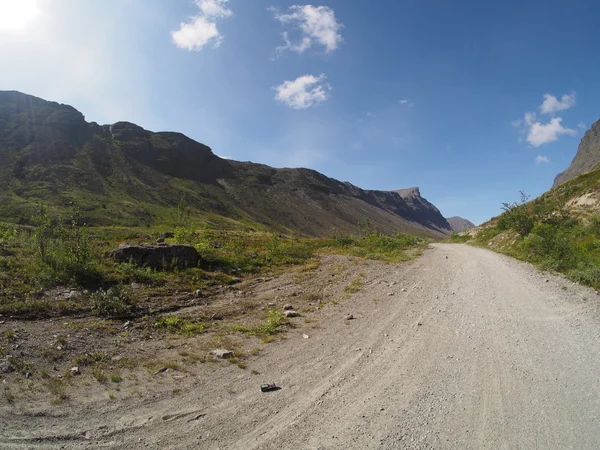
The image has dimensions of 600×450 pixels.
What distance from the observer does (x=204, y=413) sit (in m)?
4.71

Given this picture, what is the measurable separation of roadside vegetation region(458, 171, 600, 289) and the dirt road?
17.5ft

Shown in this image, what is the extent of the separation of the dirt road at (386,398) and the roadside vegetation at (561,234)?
5.33 m

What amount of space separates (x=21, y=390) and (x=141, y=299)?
5286 mm

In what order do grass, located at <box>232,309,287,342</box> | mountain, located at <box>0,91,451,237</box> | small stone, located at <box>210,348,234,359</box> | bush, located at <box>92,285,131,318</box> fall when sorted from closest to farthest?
small stone, located at <box>210,348,234,359</box> → grass, located at <box>232,309,287,342</box> → bush, located at <box>92,285,131,318</box> → mountain, located at <box>0,91,451,237</box>

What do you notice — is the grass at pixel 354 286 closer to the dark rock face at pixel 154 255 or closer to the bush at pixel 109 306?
the bush at pixel 109 306

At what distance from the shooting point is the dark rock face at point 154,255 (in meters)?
14.1

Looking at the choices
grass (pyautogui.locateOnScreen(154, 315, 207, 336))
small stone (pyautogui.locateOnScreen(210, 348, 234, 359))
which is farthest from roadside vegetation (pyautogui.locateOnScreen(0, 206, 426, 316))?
small stone (pyautogui.locateOnScreen(210, 348, 234, 359))

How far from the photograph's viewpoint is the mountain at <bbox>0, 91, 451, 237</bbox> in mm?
92938

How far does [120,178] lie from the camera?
12756cm

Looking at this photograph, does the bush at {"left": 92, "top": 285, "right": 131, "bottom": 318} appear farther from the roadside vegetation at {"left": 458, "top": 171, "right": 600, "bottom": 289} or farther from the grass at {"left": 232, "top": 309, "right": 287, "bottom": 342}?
the roadside vegetation at {"left": 458, "top": 171, "right": 600, "bottom": 289}

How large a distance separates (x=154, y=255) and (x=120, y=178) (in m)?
132

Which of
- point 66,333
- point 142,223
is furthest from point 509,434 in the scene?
point 142,223

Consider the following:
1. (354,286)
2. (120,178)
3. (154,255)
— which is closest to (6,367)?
(154,255)

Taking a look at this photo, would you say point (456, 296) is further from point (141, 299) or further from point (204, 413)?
point (141, 299)
